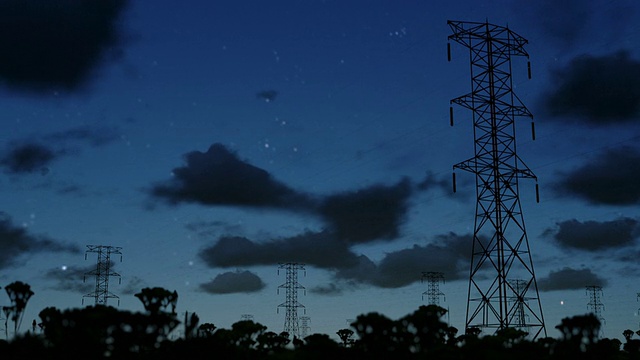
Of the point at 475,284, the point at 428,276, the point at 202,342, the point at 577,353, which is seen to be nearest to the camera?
the point at 577,353

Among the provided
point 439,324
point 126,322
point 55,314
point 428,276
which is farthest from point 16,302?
point 428,276

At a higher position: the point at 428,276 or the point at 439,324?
the point at 428,276

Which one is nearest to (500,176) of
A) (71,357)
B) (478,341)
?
(478,341)

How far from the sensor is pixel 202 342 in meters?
72.4

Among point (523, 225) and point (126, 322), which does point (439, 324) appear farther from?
point (126, 322)

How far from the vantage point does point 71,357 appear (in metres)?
60.2

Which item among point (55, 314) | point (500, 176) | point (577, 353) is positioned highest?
point (500, 176)

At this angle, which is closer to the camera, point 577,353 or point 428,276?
point 577,353

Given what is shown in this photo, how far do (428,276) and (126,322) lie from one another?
116 m

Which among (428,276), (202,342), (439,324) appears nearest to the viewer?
(439,324)

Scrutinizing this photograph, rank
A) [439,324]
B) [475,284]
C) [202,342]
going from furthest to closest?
[202,342], [439,324], [475,284]

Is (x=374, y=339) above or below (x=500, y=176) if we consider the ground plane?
below

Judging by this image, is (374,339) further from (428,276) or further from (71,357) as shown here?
(428,276)

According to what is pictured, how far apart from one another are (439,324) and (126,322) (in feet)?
99.3
